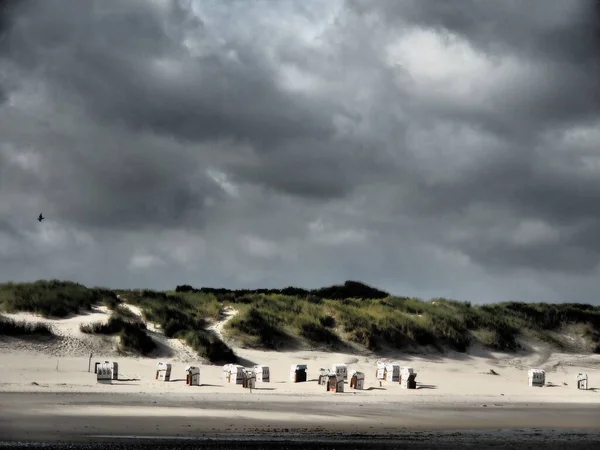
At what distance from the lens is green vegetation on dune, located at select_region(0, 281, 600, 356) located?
32281 millimetres

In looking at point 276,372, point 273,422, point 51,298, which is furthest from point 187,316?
point 273,422

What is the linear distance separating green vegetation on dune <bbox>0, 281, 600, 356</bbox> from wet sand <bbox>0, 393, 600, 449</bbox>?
28.3 feet

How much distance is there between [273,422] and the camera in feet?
60.7

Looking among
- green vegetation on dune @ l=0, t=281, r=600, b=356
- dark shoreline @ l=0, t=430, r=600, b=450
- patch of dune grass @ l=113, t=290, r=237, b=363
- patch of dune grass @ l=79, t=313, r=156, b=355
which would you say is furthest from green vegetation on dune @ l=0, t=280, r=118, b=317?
dark shoreline @ l=0, t=430, r=600, b=450

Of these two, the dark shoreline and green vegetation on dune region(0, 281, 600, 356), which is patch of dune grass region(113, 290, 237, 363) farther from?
the dark shoreline

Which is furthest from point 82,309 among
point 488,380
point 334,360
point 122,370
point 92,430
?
point 92,430

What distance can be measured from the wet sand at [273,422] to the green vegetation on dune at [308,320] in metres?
8.63

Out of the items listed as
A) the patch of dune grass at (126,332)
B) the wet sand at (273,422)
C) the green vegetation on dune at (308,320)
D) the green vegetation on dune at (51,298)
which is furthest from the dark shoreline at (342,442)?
the green vegetation on dune at (51,298)

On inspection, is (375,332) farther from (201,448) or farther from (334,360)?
(201,448)

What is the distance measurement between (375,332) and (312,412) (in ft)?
48.9

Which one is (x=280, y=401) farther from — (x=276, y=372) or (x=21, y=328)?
(x=21, y=328)

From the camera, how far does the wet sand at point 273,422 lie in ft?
52.5

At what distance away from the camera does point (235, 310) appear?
120 ft

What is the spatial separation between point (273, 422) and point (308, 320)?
16.7 m
